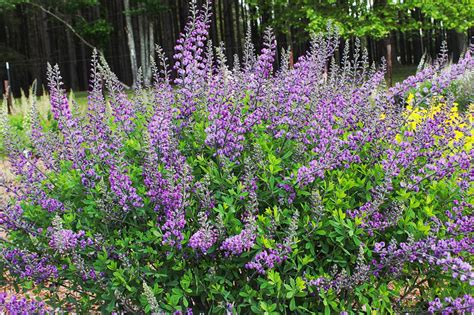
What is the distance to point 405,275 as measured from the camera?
2785mm

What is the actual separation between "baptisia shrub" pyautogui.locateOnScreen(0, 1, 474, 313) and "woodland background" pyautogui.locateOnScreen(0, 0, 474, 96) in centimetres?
424

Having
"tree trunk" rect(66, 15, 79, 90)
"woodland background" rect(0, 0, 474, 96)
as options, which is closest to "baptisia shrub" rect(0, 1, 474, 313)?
"woodland background" rect(0, 0, 474, 96)

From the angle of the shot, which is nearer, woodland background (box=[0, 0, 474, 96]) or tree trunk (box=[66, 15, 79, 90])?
woodland background (box=[0, 0, 474, 96])

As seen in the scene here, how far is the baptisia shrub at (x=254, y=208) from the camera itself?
247 centimetres

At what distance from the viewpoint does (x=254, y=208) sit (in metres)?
2.61

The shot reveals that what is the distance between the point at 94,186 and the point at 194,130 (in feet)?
1.95

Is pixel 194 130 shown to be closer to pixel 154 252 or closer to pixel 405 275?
pixel 154 252

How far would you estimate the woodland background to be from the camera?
19703 mm

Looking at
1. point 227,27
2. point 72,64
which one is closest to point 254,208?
point 227,27

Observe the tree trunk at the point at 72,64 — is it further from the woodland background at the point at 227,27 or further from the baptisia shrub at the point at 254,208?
the baptisia shrub at the point at 254,208

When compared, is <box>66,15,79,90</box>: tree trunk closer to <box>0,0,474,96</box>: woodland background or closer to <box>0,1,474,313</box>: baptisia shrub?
<box>0,0,474,96</box>: woodland background

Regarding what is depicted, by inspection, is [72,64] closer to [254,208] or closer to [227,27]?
[227,27]

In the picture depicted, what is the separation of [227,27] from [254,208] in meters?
29.9

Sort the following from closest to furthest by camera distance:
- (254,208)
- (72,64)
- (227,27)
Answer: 1. (254,208)
2. (227,27)
3. (72,64)
